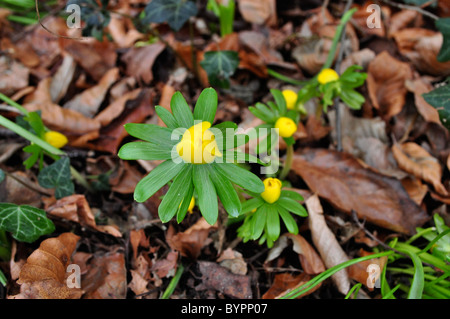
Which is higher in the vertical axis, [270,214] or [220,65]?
[220,65]

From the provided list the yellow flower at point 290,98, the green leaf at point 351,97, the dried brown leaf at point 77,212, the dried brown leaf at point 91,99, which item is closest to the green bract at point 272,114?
the yellow flower at point 290,98

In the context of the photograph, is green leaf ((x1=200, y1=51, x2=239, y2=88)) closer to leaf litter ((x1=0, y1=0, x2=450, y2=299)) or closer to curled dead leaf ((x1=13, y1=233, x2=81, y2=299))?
leaf litter ((x1=0, y1=0, x2=450, y2=299))

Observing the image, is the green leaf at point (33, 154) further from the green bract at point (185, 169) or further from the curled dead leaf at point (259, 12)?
the curled dead leaf at point (259, 12)

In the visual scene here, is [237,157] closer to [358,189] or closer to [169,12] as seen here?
[358,189]

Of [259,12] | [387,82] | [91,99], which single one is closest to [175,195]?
[91,99]
